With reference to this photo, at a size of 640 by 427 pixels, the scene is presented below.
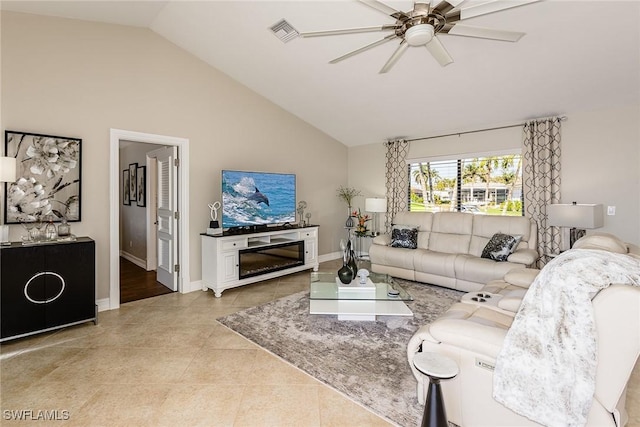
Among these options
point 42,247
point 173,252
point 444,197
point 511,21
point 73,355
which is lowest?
point 73,355

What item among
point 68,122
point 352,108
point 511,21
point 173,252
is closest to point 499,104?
point 511,21

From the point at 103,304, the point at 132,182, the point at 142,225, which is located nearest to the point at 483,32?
→ the point at 103,304

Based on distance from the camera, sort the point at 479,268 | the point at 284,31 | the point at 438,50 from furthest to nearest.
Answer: the point at 479,268
the point at 284,31
the point at 438,50

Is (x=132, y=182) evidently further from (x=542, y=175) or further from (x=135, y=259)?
(x=542, y=175)

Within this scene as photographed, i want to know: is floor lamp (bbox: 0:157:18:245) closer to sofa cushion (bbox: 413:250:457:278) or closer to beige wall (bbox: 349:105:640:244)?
sofa cushion (bbox: 413:250:457:278)

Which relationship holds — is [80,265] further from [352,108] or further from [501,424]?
[352,108]

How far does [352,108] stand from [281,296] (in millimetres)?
3180

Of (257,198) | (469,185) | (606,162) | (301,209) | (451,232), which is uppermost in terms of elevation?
(606,162)

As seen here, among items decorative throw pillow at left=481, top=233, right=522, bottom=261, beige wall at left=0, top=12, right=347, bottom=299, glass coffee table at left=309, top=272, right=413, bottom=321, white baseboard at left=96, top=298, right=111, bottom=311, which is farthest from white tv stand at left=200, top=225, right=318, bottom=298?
decorative throw pillow at left=481, top=233, right=522, bottom=261

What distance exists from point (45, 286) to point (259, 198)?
2.63 m

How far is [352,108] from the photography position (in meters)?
5.03

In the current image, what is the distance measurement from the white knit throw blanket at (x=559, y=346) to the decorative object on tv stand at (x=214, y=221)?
11.8 ft

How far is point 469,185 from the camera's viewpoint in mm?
5250

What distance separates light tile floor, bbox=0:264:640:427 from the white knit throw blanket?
809 millimetres
